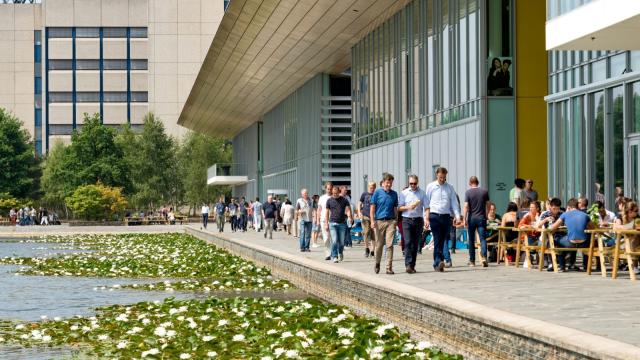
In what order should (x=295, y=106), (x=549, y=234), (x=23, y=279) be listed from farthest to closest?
(x=295, y=106)
(x=23, y=279)
(x=549, y=234)

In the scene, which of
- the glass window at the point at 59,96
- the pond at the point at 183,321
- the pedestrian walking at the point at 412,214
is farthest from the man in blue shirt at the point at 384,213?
the glass window at the point at 59,96

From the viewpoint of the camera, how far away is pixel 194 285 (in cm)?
2273

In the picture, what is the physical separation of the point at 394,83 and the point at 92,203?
5412 centimetres

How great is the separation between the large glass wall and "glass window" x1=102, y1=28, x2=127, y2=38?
90665 mm

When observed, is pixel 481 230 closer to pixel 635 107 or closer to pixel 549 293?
pixel 635 107

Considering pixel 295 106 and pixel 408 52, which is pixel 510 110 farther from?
pixel 295 106

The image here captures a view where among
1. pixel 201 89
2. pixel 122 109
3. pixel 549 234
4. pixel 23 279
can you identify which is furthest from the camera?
pixel 122 109

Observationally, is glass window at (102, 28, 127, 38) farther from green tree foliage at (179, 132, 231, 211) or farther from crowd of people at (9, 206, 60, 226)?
crowd of people at (9, 206, 60, 226)

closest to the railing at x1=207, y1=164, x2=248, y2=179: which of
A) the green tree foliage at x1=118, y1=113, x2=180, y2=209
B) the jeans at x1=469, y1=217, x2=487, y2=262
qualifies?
the green tree foliage at x1=118, y1=113, x2=180, y2=209

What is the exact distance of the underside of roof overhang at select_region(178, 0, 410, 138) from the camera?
3734 centimetres

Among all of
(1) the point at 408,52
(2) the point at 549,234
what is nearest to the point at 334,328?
(2) the point at 549,234

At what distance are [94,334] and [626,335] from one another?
23.0 feet

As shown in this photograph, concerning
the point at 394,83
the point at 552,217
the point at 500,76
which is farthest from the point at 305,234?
the point at 552,217

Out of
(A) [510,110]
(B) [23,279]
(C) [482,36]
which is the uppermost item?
(C) [482,36]
